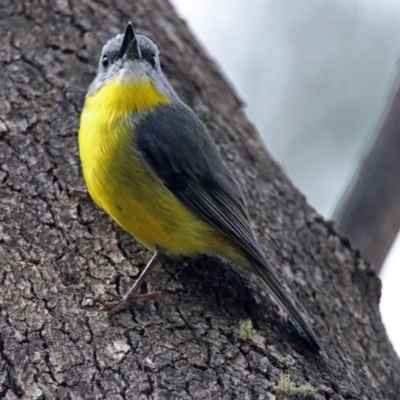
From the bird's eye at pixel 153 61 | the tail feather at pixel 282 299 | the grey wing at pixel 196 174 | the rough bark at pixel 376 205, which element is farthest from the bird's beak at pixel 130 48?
the rough bark at pixel 376 205

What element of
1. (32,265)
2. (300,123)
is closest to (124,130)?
(32,265)

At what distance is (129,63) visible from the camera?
513 cm

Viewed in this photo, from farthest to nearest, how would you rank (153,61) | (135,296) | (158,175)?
(153,61) → (158,175) → (135,296)

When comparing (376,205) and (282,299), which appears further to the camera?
(376,205)

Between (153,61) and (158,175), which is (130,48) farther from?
(158,175)

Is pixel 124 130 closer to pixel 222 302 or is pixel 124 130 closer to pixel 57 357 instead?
pixel 222 302

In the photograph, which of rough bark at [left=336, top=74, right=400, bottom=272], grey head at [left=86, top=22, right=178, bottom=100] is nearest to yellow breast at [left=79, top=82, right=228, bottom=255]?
grey head at [left=86, top=22, right=178, bottom=100]

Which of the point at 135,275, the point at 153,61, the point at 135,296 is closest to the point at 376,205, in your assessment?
the point at 153,61

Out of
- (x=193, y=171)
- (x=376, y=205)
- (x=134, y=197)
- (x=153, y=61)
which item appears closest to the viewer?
Result: (x=134, y=197)

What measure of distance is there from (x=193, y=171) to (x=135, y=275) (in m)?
0.84

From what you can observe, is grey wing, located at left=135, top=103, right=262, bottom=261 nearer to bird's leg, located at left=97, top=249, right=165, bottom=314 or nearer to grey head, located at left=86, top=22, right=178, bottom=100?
grey head, located at left=86, top=22, right=178, bottom=100

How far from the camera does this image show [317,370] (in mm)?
4102

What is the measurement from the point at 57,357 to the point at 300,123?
8.07 meters

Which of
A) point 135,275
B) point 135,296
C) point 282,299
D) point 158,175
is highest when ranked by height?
point 158,175
